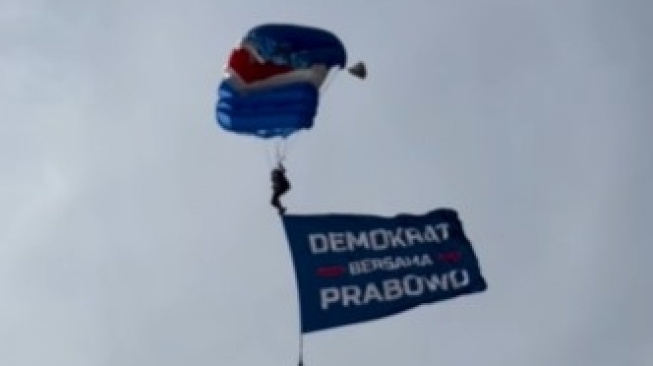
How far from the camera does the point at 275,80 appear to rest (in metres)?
39.1

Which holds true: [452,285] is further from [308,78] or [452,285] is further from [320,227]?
[308,78]

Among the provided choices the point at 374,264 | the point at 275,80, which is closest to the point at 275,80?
the point at 275,80

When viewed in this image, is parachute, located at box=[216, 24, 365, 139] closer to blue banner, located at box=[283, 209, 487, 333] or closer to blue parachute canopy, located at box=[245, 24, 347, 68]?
blue parachute canopy, located at box=[245, 24, 347, 68]

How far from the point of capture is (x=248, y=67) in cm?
3906

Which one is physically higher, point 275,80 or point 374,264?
point 275,80

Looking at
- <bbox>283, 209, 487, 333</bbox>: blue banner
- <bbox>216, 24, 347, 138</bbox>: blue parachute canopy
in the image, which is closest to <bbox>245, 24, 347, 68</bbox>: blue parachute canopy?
<bbox>216, 24, 347, 138</bbox>: blue parachute canopy

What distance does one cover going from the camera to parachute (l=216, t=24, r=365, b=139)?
38625 millimetres

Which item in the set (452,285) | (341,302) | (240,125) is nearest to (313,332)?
(341,302)

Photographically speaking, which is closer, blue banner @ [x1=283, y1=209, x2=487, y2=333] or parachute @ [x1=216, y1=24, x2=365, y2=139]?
blue banner @ [x1=283, y1=209, x2=487, y2=333]

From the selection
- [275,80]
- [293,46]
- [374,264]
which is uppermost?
[293,46]

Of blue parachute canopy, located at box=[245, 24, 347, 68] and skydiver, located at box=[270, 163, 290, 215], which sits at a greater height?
blue parachute canopy, located at box=[245, 24, 347, 68]

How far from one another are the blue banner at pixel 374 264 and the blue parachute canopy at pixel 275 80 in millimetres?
3613

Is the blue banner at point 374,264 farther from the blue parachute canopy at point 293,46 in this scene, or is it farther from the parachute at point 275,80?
the blue parachute canopy at point 293,46

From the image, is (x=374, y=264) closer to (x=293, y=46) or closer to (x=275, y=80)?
(x=275, y=80)
